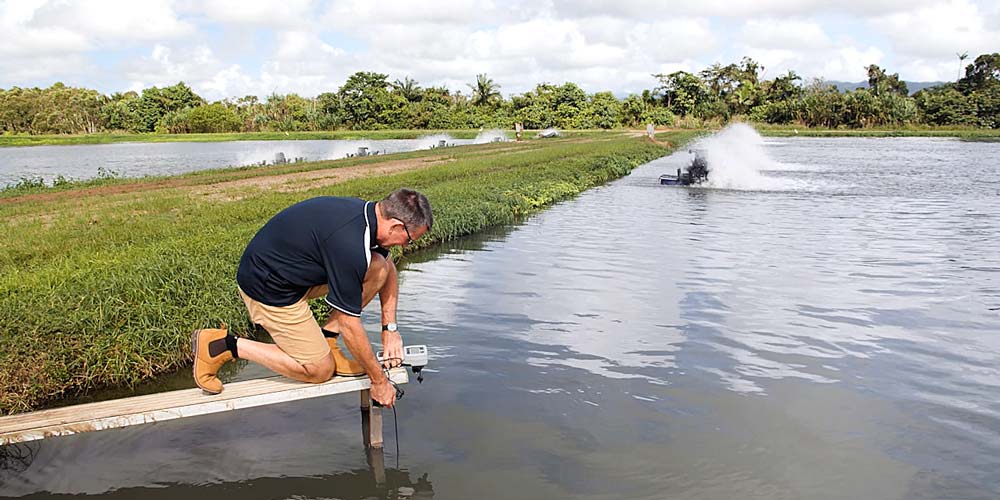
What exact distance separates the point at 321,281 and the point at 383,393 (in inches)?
32.7

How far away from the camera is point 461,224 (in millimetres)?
15953

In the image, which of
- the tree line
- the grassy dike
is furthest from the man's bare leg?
the tree line

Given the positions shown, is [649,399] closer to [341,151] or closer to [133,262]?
[133,262]

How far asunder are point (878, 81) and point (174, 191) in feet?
299

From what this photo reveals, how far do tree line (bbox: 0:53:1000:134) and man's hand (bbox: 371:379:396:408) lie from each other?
7886 cm

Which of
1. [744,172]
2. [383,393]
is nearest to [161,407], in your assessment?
[383,393]

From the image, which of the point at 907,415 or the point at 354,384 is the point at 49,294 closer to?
the point at 354,384

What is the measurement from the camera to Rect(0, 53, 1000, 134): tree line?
81062 mm

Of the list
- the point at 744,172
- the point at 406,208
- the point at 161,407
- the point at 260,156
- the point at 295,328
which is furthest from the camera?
the point at 260,156

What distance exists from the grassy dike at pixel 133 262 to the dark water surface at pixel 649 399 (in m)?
1.04

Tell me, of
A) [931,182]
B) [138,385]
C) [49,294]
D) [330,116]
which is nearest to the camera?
[138,385]

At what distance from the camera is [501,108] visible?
88.6 meters

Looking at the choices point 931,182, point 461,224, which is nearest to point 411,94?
point 931,182

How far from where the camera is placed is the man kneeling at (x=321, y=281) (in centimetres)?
455
